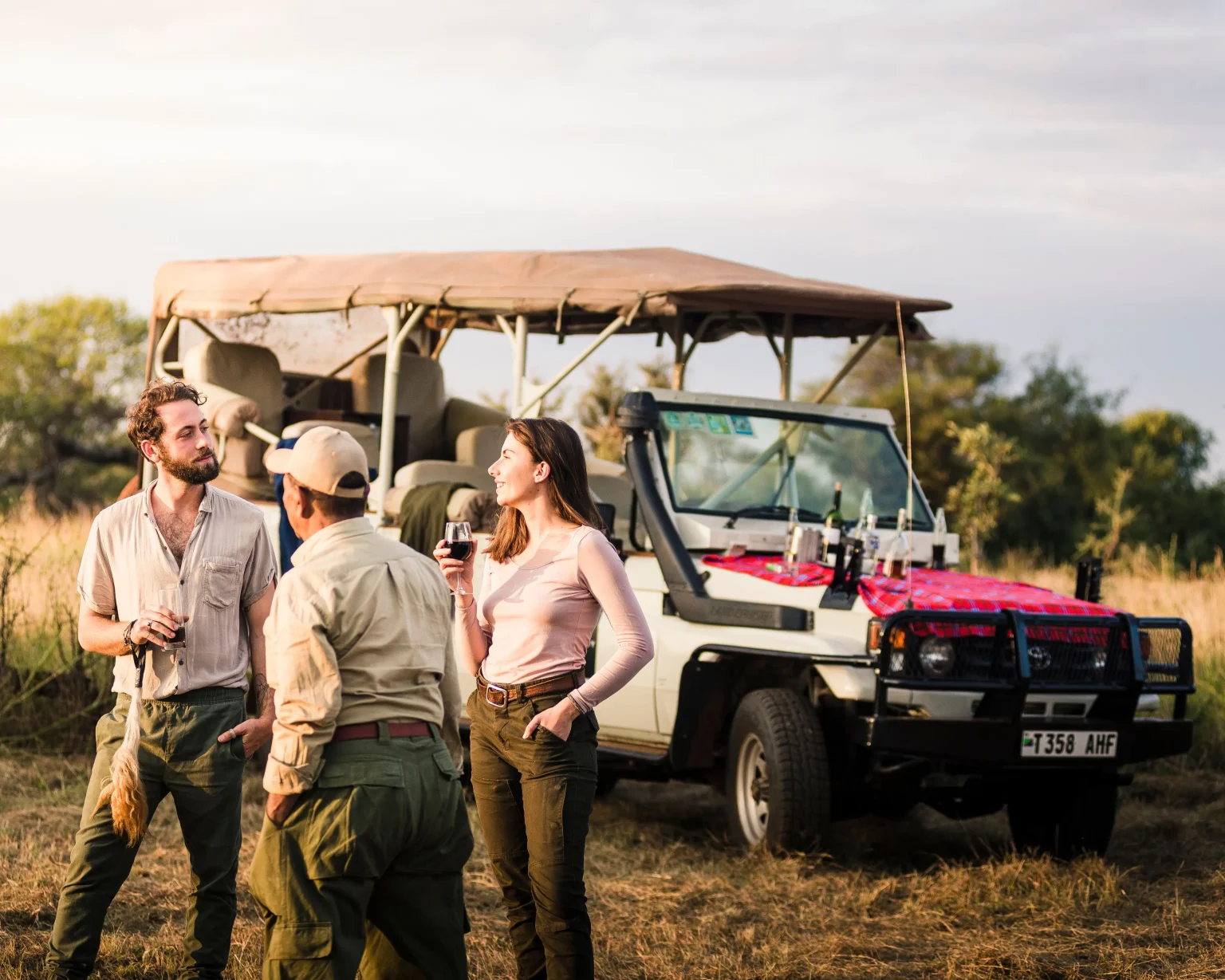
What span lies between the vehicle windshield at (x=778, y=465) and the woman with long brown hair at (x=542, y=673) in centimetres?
328

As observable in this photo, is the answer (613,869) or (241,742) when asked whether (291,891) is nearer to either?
(241,742)

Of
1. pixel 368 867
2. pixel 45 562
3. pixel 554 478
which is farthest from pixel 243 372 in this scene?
pixel 368 867

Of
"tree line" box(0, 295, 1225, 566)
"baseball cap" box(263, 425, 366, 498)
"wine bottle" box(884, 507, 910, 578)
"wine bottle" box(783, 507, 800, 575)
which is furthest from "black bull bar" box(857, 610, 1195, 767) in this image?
"tree line" box(0, 295, 1225, 566)

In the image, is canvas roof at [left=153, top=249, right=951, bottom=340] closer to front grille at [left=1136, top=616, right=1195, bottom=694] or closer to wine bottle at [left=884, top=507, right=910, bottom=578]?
wine bottle at [left=884, top=507, right=910, bottom=578]

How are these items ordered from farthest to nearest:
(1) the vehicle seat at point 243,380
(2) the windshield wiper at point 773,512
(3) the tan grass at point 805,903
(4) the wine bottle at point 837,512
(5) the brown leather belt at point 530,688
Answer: (1) the vehicle seat at point 243,380
(2) the windshield wiper at point 773,512
(4) the wine bottle at point 837,512
(3) the tan grass at point 805,903
(5) the brown leather belt at point 530,688

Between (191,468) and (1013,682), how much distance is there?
366cm

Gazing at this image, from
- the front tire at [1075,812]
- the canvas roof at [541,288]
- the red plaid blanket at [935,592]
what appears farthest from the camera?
the canvas roof at [541,288]

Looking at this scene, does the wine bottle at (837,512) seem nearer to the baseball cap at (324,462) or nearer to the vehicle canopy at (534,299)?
the vehicle canopy at (534,299)

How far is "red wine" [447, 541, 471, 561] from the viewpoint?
4.26 m

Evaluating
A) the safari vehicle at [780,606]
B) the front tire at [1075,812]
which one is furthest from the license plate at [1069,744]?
the front tire at [1075,812]

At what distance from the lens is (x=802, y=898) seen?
6.43 metres

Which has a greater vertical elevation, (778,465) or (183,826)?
(778,465)

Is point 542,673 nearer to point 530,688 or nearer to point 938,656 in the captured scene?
point 530,688

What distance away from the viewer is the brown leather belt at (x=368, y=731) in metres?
3.54
